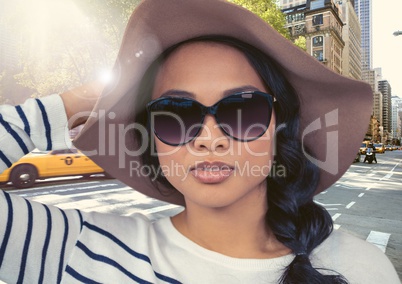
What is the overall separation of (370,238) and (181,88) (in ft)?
20.1

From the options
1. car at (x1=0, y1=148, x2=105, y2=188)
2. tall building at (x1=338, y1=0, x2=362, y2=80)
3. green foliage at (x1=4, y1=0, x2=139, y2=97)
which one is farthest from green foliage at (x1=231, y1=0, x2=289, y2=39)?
tall building at (x1=338, y1=0, x2=362, y2=80)

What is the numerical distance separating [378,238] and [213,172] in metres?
6.17

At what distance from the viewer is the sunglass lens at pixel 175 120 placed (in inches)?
51.9

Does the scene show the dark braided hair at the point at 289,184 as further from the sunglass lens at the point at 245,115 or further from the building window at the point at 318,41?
the building window at the point at 318,41

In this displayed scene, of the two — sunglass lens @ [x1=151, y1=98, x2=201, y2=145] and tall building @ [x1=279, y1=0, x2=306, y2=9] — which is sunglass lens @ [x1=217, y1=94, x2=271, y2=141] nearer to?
sunglass lens @ [x1=151, y1=98, x2=201, y2=145]

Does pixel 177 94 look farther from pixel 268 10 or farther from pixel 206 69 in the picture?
pixel 268 10

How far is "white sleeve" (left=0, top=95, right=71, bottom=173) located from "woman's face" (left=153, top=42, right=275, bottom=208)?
1.41 feet

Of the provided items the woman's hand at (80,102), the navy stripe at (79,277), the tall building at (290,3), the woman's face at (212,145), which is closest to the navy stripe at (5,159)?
the woman's hand at (80,102)

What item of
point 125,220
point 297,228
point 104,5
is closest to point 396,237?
point 297,228

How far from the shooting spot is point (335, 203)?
959 centimetres

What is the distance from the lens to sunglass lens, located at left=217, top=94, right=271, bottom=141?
130cm

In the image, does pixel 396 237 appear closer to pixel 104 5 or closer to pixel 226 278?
pixel 226 278

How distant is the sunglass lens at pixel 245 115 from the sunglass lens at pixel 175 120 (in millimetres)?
102

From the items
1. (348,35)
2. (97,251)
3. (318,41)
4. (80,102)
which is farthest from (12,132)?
(348,35)
